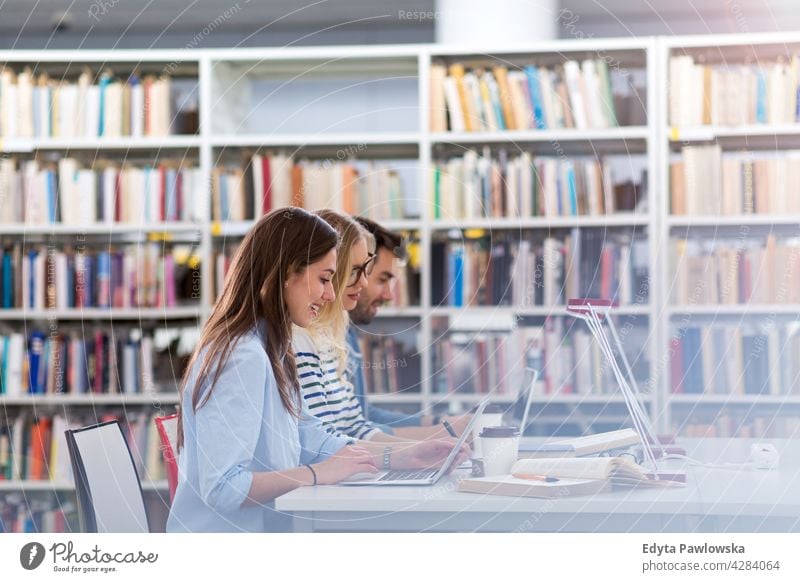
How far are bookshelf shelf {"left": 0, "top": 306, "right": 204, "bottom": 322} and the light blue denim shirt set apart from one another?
150 centimetres

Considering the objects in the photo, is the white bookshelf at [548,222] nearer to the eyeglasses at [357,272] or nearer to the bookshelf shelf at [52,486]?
the eyeglasses at [357,272]

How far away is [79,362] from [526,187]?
1728 mm

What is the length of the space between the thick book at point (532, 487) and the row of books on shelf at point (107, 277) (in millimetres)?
1939

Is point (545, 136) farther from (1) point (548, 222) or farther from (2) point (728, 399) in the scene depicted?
(2) point (728, 399)

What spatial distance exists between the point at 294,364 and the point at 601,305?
669 mm

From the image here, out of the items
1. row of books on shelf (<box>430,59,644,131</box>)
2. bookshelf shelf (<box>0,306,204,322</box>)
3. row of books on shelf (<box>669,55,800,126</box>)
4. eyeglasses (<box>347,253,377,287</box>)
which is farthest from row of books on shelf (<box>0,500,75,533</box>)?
row of books on shelf (<box>669,55,800,126</box>)

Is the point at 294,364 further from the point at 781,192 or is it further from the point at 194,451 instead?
the point at 781,192

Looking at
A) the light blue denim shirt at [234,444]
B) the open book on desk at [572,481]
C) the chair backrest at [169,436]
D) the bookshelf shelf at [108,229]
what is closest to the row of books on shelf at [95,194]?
the bookshelf shelf at [108,229]

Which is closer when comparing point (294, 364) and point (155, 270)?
point (294, 364)

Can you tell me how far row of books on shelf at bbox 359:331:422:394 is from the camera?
11.3 ft

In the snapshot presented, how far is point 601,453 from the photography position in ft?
6.55

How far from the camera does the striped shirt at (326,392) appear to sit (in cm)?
229

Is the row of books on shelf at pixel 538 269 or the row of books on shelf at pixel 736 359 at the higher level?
the row of books on shelf at pixel 538 269
